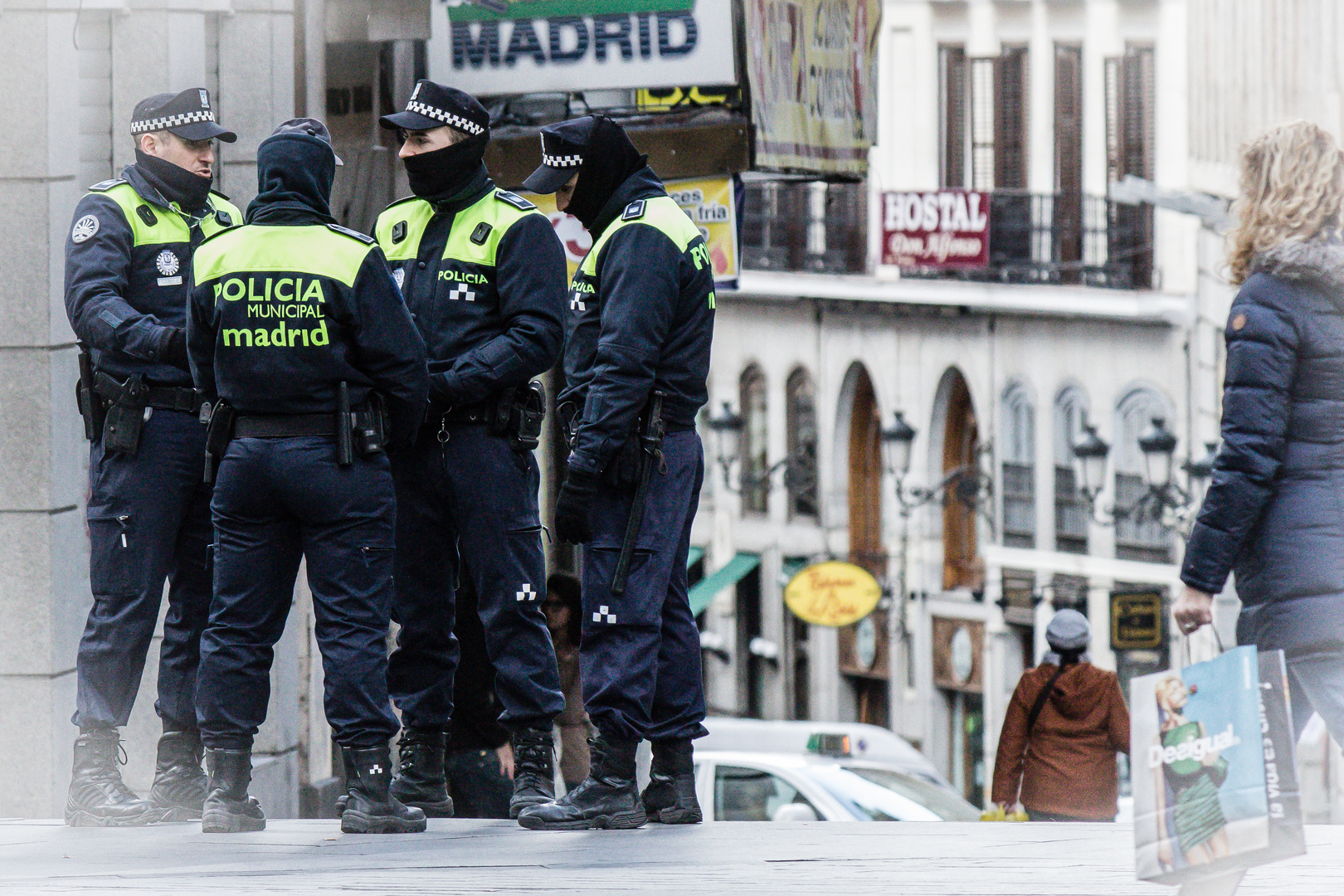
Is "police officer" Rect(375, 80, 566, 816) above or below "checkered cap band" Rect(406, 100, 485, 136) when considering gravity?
below

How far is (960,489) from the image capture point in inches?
1347

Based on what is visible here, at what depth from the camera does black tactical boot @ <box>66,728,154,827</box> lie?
766cm

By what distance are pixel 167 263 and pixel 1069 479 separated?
2662 cm

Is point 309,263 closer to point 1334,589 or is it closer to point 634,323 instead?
point 634,323

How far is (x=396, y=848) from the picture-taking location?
690 centimetres

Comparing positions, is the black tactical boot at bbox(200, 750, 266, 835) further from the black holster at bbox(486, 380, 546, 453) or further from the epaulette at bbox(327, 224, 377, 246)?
the epaulette at bbox(327, 224, 377, 246)

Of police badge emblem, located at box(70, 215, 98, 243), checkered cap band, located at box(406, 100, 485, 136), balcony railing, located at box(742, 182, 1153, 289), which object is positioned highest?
balcony railing, located at box(742, 182, 1153, 289)

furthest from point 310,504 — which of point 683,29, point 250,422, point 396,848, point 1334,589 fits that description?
point 683,29

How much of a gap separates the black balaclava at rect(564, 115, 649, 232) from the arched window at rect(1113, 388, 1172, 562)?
80.7 feet

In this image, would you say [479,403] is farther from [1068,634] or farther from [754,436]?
[754,436]

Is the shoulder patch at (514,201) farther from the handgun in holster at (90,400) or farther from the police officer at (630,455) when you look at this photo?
the handgun in holster at (90,400)

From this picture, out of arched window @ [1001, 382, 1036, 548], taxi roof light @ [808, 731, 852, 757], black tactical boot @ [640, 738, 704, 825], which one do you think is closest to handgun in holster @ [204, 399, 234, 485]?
black tactical boot @ [640, 738, 704, 825]

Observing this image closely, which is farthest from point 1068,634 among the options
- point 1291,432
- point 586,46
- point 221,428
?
point 221,428

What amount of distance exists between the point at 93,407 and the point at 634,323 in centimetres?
182
